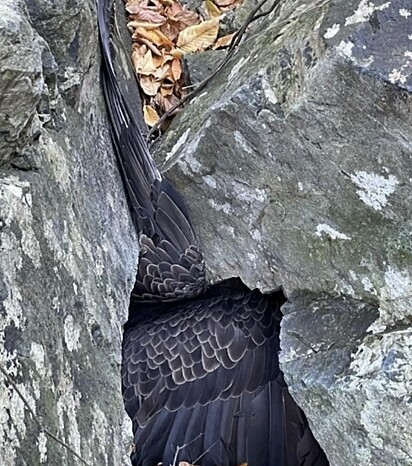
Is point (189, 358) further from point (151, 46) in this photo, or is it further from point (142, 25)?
point (142, 25)

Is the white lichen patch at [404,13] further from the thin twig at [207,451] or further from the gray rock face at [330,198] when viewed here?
the thin twig at [207,451]

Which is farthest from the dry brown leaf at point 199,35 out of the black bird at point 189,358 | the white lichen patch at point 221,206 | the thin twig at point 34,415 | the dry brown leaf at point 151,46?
the thin twig at point 34,415

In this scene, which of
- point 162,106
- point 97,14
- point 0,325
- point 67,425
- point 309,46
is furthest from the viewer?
point 162,106

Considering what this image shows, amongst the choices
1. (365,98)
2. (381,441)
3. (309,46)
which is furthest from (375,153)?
(381,441)

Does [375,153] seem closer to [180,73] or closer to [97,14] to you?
[97,14]

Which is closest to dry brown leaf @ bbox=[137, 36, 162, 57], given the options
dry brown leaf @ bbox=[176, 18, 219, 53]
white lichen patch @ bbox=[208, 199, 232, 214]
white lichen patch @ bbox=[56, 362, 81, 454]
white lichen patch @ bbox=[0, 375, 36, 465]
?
dry brown leaf @ bbox=[176, 18, 219, 53]

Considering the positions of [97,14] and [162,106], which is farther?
[162,106]

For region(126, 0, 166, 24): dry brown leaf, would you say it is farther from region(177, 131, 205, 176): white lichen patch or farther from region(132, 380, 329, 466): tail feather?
region(132, 380, 329, 466): tail feather

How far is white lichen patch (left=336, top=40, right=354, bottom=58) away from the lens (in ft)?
7.22

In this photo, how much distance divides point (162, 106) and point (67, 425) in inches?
68.3

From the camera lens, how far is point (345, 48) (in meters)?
2.21

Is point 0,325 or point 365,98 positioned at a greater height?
point 365,98

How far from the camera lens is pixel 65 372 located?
6.31 feet

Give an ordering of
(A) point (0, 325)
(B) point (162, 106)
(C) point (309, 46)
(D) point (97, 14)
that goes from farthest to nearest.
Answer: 1. (B) point (162, 106)
2. (D) point (97, 14)
3. (C) point (309, 46)
4. (A) point (0, 325)
